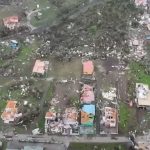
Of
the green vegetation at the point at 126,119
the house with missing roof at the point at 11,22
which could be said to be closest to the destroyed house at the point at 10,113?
the green vegetation at the point at 126,119

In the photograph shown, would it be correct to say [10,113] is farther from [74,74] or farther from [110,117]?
[110,117]

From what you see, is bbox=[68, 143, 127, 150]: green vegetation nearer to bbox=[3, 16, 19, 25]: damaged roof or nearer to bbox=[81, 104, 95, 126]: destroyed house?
bbox=[81, 104, 95, 126]: destroyed house

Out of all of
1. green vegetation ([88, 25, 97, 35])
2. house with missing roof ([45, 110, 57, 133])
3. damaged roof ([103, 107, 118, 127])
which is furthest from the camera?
green vegetation ([88, 25, 97, 35])

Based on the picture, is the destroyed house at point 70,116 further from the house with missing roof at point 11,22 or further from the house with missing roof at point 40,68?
the house with missing roof at point 11,22

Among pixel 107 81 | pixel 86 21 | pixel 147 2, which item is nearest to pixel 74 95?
pixel 107 81

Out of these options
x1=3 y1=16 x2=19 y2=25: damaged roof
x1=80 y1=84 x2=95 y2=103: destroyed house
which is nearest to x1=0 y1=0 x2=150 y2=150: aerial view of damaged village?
x1=80 y1=84 x2=95 y2=103: destroyed house
